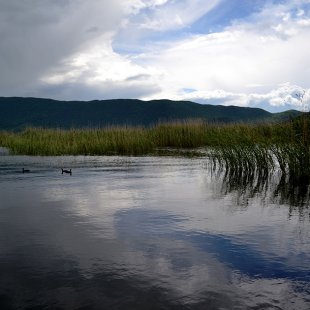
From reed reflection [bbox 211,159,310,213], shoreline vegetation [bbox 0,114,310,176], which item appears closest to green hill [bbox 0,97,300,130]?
shoreline vegetation [bbox 0,114,310,176]

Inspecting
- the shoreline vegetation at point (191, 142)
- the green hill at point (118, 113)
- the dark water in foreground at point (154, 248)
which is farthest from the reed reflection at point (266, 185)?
the green hill at point (118, 113)

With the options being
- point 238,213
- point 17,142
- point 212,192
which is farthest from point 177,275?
point 17,142

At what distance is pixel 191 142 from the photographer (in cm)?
3112

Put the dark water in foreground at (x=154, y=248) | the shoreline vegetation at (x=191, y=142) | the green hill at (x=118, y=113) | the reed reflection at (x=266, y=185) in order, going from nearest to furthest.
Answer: the dark water in foreground at (x=154, y=248) < the reed reflection at (x=266, y=185) < the shoreline vegetation at (x=191, y=142) < the green hill at (x=118, y=113)

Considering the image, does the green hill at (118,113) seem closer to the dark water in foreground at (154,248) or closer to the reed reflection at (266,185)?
the reed reflection at (266,185)

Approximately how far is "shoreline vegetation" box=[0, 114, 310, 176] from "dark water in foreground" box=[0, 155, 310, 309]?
7.77ft

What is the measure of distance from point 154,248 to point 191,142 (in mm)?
24731

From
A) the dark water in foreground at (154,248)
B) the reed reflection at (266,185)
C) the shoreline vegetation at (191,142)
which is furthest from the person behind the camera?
the shoreline vegetation at (191,142)

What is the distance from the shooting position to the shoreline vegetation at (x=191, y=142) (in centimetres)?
1444

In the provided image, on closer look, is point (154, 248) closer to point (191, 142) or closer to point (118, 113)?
point (191, 142)

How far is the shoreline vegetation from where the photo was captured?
47.4ft

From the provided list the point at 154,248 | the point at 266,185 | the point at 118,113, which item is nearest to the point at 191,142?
the point at 266,185

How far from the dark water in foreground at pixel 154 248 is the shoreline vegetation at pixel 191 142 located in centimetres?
237

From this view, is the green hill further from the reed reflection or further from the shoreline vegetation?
the reed reflection
